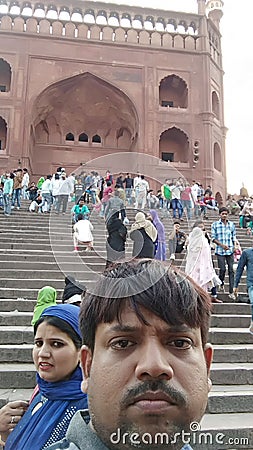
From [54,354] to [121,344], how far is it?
2.53 ft

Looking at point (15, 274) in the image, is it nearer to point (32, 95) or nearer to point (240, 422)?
point (240, 422)

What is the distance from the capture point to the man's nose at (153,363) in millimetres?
736

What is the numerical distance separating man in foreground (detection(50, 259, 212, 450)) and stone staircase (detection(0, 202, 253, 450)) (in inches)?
8.6

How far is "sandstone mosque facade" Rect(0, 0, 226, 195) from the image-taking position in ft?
61.2

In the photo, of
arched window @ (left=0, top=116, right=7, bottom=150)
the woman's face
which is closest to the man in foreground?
the woman's face

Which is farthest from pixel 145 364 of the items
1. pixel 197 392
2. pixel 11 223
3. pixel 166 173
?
pixel 11 223

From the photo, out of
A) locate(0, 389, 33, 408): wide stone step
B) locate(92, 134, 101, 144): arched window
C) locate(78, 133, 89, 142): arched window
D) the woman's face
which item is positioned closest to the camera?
the woman's face

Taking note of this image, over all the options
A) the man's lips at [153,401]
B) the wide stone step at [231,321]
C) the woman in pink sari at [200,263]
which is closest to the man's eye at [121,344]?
the man's lips at [153,401]

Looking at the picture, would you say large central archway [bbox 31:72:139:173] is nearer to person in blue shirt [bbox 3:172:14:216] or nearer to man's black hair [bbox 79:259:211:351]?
person in blue shirt [bbox 3:172:14:216]

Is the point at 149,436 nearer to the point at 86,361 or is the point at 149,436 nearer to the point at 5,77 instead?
the point at 86,361

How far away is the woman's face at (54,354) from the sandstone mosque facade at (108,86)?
55.9ft

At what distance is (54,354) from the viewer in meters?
1.49

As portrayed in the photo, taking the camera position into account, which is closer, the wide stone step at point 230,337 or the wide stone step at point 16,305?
the wide stone step at point 230,337

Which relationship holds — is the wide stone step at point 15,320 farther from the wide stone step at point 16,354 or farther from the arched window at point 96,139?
the arched window at point 96,139
